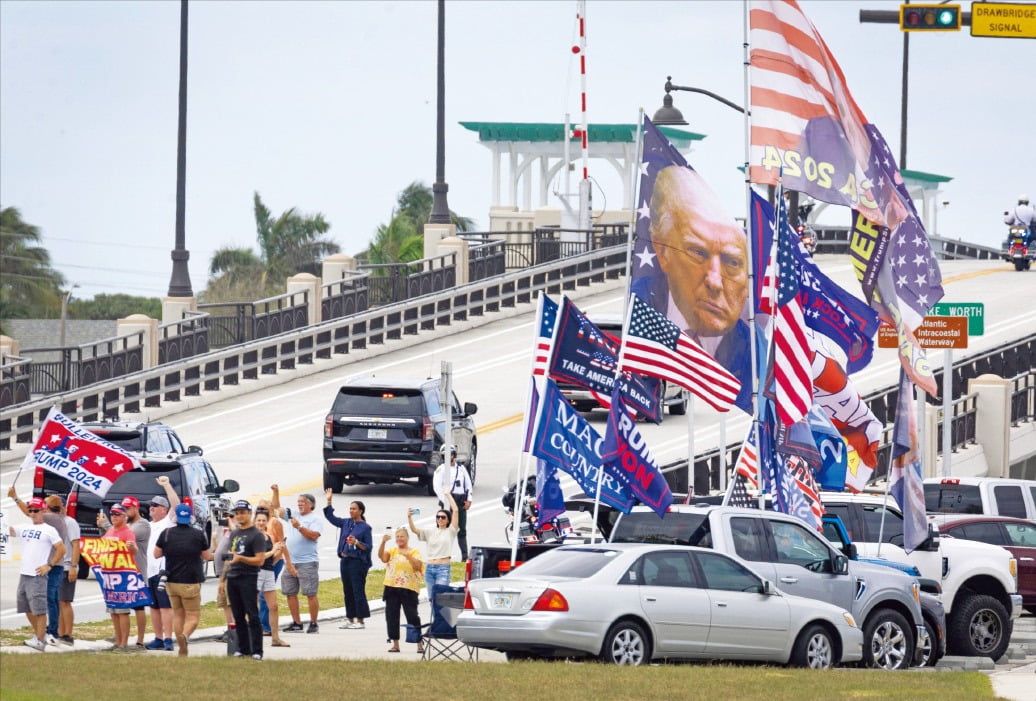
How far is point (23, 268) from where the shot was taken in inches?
3748

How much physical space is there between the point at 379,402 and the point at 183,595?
44.6 ft

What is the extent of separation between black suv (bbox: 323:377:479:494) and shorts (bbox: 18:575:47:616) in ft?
41.1

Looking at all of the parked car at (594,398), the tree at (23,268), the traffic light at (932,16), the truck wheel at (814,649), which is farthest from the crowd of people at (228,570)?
the tree at (23,268)

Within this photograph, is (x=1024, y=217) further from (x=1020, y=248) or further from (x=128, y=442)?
(x=128, y=442)

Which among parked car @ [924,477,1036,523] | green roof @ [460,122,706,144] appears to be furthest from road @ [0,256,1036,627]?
green roof @ [460,122,706,144]

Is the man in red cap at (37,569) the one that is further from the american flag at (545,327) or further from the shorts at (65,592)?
the american flag at (545,327)

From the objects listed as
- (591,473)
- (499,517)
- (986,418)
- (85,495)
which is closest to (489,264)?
(986,418)

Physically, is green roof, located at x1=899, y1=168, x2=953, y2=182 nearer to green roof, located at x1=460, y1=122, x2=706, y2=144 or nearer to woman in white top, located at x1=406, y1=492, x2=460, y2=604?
green roof, located at x1=460, y1=122, x2=706, y2=144

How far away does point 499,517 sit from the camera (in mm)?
31672

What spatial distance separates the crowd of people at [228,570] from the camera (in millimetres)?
Answer: 18672

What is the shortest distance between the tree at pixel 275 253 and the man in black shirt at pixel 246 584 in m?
79.4

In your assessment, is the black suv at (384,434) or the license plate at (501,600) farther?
the black suv at (384,434)

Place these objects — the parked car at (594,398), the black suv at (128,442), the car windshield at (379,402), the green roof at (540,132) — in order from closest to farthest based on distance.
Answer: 1. the black suv at (128,442)
2. the car windshield at (379,402)
3. the parked car at (594,398)
4. the green roof at (540,132)

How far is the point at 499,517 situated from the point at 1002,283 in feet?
103
